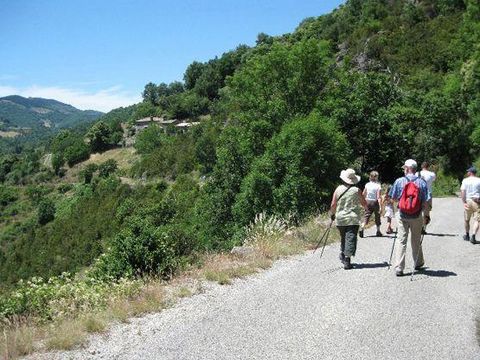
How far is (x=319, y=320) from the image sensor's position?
6.44 m

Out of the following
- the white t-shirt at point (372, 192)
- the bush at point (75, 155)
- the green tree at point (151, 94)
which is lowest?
the bush at point (75, 155)

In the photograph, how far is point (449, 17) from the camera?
68125 millimetres

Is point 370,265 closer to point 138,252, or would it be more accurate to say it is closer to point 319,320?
point 319,320

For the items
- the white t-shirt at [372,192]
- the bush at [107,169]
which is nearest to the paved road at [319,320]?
the white t-shirt at [372,192]

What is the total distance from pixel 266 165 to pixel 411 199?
1732cm

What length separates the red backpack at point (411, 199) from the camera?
831 centimetres

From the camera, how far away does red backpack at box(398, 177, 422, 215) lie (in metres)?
8.31

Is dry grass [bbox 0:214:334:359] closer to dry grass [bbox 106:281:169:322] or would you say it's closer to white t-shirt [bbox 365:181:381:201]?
dry grass [bbox 106:281:169:322]

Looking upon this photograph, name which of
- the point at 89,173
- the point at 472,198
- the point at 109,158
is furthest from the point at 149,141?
the point at 472,198

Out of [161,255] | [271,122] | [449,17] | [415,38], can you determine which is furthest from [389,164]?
[449,17]

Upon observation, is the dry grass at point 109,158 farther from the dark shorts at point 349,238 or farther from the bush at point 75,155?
the dark shorts at point 349,238

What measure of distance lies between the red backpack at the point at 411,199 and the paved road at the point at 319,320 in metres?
1.16

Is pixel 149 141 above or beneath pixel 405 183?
above

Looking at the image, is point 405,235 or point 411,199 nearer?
point 411,199
